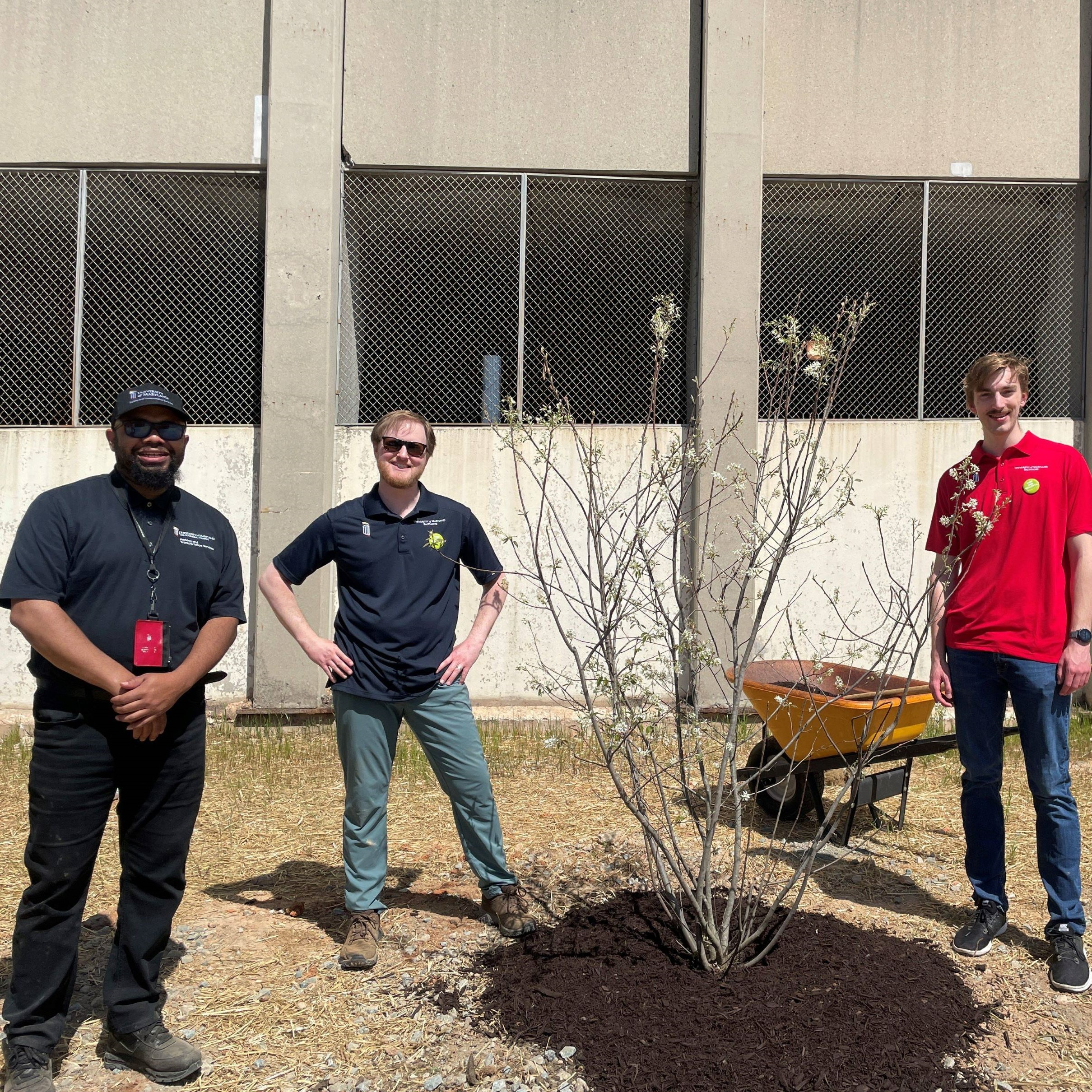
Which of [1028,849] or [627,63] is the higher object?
[627,63]

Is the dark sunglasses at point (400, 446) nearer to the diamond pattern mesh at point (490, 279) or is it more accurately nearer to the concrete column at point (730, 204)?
the concrete column at point (730, 204)

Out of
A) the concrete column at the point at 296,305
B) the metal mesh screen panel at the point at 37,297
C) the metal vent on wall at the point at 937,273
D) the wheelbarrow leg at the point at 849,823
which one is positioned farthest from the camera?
the metal vent on wall at the point at 937,273

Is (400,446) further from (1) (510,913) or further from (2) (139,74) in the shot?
(2) (139,74)

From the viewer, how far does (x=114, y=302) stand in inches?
338

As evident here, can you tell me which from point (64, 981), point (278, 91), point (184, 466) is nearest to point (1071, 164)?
point (278, 91)

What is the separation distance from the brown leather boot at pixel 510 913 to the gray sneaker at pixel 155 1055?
1.25m

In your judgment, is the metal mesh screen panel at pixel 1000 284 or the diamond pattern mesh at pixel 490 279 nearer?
the diamond pattern mesh at pixel 490 279

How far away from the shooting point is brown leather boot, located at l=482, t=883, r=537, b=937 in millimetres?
3904

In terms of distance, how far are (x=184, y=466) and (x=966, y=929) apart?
6968 millimetres

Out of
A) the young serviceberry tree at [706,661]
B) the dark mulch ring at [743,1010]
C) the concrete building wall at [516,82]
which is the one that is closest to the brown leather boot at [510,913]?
the dark mulch ring at [743,1010]

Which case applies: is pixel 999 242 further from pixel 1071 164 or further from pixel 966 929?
pixel 966 929

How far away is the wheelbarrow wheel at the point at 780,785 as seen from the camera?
5258 mm

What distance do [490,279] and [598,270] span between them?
97cm

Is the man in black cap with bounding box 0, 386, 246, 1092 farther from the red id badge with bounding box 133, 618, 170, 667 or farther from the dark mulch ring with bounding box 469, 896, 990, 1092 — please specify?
the dark mulch ring with bounding box 469, 896, 990, 1092
